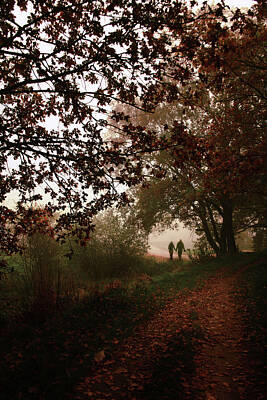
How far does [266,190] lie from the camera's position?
13609mm

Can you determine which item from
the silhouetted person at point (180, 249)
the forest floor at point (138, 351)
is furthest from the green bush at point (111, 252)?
the silhouetted person at point (180, 249)

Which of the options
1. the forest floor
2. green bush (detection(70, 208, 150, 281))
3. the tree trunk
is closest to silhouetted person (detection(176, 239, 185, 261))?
the tree trunk

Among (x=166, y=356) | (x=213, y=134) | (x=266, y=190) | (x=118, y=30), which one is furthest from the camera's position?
(x=266, y=190)

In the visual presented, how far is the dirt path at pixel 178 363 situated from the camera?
3438mm

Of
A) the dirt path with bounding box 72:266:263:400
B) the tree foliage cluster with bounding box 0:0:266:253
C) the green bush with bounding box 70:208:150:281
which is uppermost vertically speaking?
the tree foliage cluster with bounding box 0:0:266:253

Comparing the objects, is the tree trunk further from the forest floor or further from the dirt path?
the dirt path

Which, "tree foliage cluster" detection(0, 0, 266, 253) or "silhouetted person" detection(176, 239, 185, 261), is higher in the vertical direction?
"tree foliage cluster" detection(0, 0, 266, 253)

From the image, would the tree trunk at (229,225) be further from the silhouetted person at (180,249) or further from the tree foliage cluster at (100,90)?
the tree foliage cluster at (100,90)

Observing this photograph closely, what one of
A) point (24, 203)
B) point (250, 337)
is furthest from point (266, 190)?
point (24, 203)

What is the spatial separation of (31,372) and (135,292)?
5205 mm

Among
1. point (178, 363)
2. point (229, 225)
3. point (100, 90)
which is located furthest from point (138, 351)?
point (229, 225)

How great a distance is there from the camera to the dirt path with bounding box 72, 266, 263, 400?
3.44m

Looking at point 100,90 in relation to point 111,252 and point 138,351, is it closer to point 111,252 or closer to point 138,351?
point 138,351

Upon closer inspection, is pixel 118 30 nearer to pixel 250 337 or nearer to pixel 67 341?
pixel 67 341
